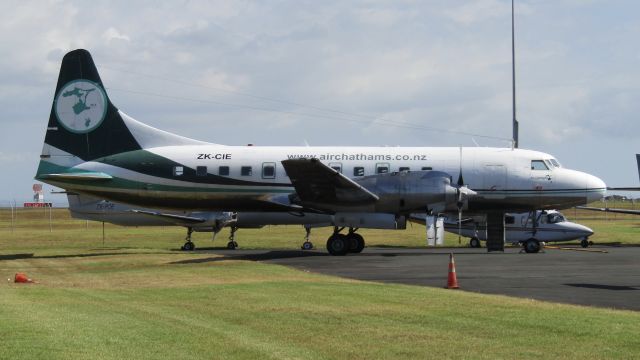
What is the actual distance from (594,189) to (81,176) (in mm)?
21014

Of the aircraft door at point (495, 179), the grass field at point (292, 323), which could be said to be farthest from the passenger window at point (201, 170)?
the grass field at point (292, 323)

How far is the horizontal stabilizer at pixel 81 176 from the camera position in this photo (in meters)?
35.3

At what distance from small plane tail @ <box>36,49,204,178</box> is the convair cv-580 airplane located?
0.04 m

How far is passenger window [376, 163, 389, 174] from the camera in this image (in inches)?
1379

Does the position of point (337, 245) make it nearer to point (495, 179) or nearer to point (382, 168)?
point (382, 168)

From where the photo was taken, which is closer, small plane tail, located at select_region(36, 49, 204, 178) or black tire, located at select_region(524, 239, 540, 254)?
small plane tail, located at select_region(36, 49, 204, 178)

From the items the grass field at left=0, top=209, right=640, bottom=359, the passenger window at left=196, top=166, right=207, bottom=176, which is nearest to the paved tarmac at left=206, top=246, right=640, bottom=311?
the grass field at left=0, top=209, right=640, bottom=359

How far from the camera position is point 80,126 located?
3622cm

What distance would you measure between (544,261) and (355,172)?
8.65m

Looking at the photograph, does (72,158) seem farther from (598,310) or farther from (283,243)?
(598,310)

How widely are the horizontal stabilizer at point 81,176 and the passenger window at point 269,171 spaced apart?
249 inches

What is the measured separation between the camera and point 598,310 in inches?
625

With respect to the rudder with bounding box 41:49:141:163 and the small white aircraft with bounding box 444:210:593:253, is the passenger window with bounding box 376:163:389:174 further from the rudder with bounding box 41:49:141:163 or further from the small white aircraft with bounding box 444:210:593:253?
the rudder with bounding box 41:49:141:163

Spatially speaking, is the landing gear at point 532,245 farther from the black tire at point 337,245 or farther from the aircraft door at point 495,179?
the black tire at point 337,245
